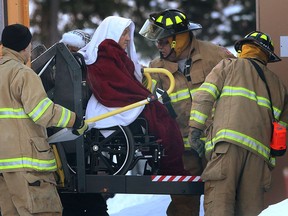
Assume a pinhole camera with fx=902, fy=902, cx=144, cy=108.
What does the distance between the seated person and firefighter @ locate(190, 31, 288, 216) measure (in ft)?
0.89

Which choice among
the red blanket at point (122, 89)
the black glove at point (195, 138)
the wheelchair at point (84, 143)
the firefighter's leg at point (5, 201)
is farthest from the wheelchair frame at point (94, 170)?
the firefighter's leg at point (5, 201)

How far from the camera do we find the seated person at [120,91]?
6.65 meters

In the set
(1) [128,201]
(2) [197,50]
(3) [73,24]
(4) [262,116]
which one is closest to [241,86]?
(4) [262,116]

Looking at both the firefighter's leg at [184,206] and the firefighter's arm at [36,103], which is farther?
the firefighter's leg at [184,206]

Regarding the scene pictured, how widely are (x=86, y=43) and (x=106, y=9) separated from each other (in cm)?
1480

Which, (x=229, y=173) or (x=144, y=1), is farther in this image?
(x=144, y=1)

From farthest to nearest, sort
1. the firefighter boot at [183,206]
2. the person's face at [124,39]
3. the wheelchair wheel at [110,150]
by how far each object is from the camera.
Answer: the firefighter boot at [183,206] → the person's face at [124,39] → the wheelchair wheel at [110,150]

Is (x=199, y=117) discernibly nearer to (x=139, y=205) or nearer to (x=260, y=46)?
(x=260, y=46)

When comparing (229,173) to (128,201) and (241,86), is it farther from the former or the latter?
(128,201)

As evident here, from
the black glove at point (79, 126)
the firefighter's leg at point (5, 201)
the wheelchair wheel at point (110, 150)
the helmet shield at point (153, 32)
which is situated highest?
the helmet shield at point (153, 32)

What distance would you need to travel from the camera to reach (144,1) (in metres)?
22.9

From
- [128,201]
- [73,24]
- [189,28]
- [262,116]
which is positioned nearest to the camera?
[262,116]

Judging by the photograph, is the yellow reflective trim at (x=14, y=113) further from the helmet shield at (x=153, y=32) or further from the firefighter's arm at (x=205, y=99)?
the helmet shield at (x=153, y=32)

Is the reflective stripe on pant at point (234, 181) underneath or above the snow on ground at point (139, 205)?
above
